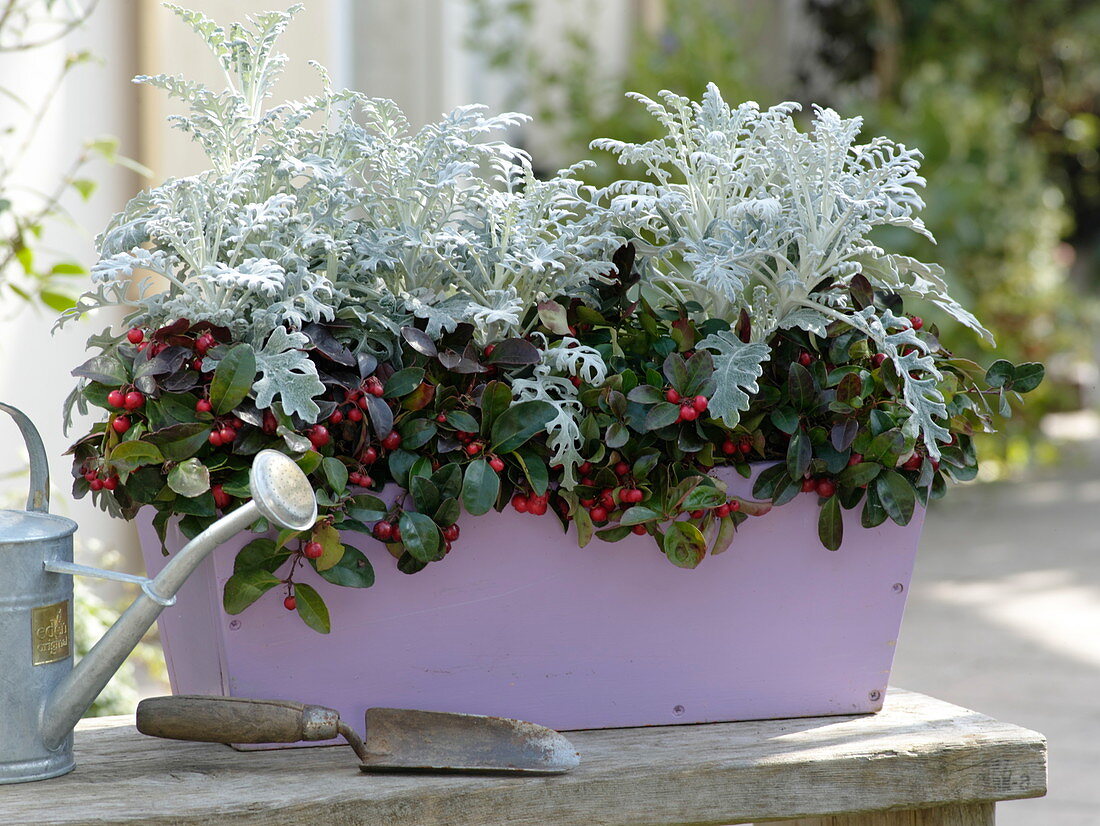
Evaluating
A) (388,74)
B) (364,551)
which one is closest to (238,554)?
(364,551)

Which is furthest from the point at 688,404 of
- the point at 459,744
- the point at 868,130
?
the point at 868,130

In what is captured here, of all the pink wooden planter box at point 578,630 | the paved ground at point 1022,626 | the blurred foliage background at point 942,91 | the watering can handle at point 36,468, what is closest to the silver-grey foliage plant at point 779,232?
the pink wooden planter box at point 578,630

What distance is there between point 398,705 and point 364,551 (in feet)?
0.41

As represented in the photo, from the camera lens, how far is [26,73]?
7.77 ft

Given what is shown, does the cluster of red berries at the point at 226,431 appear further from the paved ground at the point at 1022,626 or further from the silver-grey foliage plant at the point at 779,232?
the paved ground at the point at 1022,626

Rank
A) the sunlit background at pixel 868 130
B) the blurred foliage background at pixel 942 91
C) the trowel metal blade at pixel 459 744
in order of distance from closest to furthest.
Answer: the trowel metal blade at pixel 459 744 < the sunlit background at pixel 868 130 < the blurred foliage background at pixel 942 91

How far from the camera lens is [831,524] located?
0.95 m

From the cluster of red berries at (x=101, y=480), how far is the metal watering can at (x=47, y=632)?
3cm

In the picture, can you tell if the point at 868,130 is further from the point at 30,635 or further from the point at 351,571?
the point at 30,635

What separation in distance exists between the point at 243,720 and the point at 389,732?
0.10 m

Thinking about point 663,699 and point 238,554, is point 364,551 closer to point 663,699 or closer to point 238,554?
point 238,554

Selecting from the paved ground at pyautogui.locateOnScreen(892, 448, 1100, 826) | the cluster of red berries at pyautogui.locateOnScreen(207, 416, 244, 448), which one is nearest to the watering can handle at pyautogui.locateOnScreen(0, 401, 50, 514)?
the cluster of red berries at pyautogui.locateOnScreen(207, 416, 244, 448)

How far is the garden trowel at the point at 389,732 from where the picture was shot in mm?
833

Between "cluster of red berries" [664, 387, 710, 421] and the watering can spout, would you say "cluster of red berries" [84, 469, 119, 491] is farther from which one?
"cluster of red berries" [664, 387, 710, 421]
